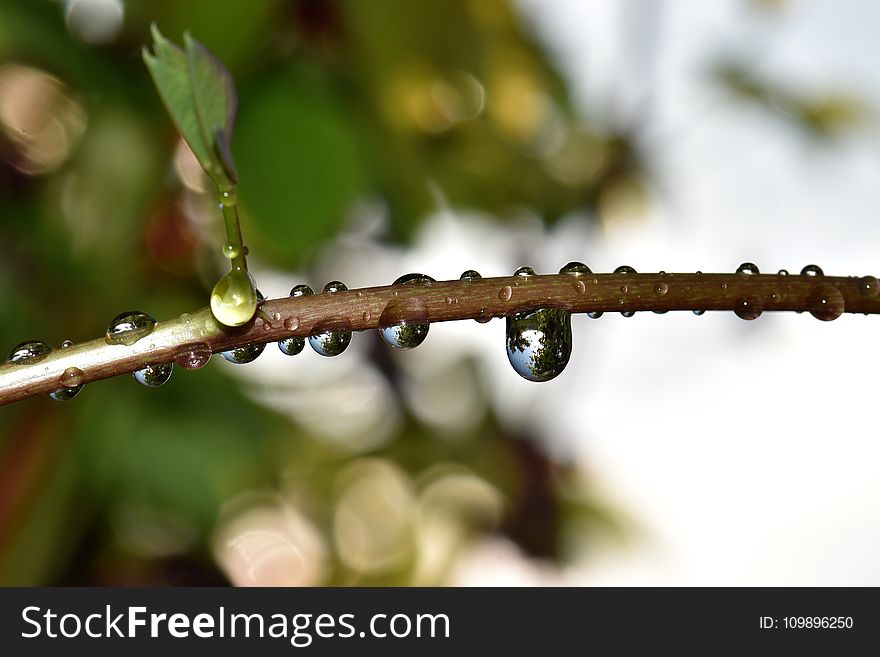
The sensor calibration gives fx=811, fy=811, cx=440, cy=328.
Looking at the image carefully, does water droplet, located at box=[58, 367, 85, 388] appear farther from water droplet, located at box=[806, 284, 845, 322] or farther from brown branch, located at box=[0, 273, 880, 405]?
water droplet, located at box=[806, 284, 845, 322]

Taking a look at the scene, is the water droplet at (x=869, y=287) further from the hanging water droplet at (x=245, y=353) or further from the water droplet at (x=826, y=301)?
the hanging water droplet at (x=245, y=353)

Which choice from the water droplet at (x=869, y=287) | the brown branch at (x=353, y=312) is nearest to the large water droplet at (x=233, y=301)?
the brown branch at (x=353, y=312)

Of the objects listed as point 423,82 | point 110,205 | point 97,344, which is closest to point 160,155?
point 110,205

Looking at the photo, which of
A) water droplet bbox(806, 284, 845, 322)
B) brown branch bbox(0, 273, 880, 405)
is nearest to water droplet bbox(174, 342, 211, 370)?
brown branch bbox(0, 273, 880, 405)

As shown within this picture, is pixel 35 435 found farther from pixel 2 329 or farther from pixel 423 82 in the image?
pixel 423 82

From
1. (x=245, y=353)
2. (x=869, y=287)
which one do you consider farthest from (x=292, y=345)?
(x=869, y=287)

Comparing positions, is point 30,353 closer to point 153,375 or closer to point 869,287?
point 153,375
